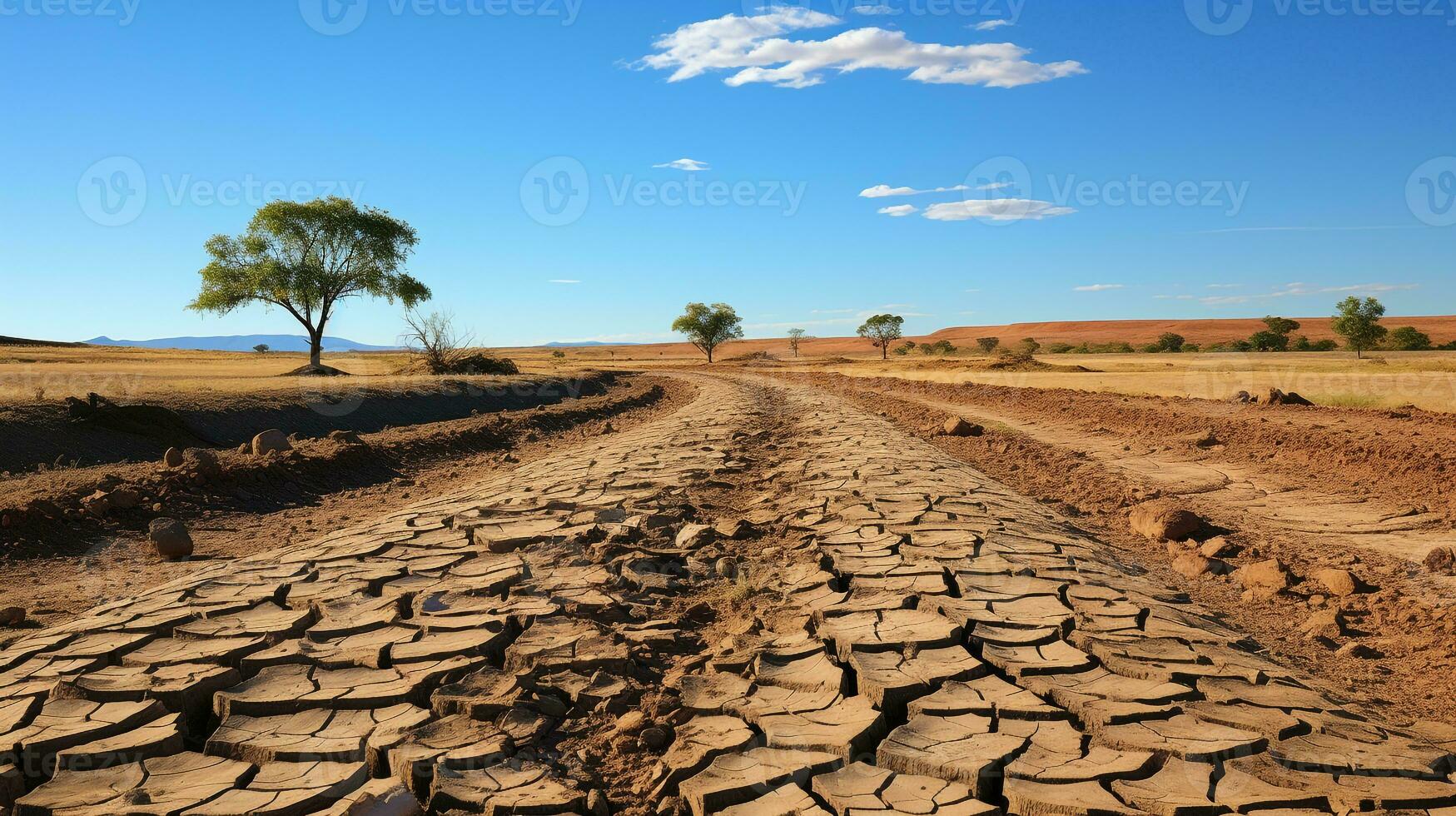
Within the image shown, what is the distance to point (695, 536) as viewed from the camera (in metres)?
5.68

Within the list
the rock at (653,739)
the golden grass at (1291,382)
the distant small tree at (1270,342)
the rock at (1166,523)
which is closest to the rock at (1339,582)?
the rock at (1166,523)

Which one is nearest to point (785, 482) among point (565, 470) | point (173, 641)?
point (565, 470)

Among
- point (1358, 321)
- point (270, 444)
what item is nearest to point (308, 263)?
point (270, 444)

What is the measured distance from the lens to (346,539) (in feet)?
19.0

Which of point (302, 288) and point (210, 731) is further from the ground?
point (302, 288)

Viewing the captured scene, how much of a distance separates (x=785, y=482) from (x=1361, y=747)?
18.4 feet

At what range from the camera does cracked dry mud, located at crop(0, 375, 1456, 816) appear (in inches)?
98.7

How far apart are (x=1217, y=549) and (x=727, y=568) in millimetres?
3206

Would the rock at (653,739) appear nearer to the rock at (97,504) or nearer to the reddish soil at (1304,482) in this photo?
the reddish soil at (1304,482)

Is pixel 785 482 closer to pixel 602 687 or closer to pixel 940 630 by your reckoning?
pixel 940 630

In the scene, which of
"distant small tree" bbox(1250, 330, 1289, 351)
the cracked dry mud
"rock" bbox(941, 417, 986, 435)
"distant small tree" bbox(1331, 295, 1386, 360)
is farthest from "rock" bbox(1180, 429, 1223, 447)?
"distant small tree" bbox(1250, 330, 1289, 351)

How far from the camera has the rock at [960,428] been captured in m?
12.5

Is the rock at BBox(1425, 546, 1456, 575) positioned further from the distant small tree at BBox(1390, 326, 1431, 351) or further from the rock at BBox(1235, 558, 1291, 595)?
the distant small tree at BBox(1390, 326, 1431, 351)

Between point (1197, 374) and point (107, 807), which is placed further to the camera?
point (1197, 374)
